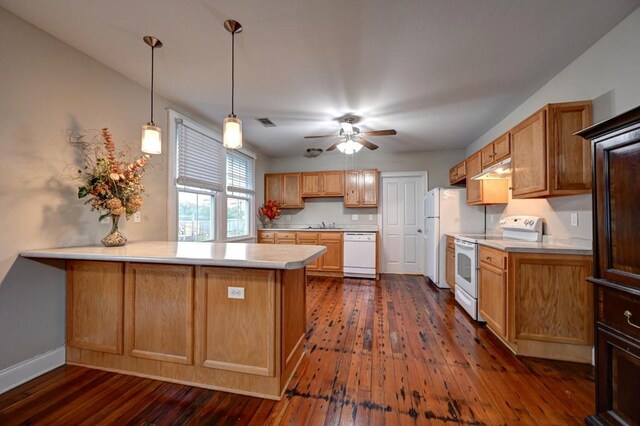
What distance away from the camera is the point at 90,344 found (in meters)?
1.96

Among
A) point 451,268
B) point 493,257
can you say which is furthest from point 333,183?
point 493,257

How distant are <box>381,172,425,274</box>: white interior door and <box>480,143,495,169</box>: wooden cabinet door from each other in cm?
184

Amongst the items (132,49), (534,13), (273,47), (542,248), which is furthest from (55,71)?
(542,248)

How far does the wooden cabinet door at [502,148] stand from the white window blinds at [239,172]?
3.82m

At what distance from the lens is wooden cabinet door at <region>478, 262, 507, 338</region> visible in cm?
227

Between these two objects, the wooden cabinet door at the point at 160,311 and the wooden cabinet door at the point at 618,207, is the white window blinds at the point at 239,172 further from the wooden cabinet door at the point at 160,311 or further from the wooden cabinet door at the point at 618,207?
the wooden cabinet door at the point at 618,207

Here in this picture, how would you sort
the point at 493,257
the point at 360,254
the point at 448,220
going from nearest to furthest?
the point at 493,257, the point at 448,220, the point at 360,254

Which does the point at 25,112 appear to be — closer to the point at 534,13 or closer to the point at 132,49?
the point at 132,49

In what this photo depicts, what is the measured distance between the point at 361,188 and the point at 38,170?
4489mm

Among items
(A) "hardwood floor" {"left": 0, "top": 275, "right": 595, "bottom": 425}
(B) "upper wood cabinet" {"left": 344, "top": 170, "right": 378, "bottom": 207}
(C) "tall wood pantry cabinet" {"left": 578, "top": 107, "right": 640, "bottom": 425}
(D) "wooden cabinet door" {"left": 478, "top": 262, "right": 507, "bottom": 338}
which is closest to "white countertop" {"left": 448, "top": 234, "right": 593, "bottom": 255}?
(D) "wooden cabinet door" {"left": 478, "top": 262, "right": 507, "bottom": 338}

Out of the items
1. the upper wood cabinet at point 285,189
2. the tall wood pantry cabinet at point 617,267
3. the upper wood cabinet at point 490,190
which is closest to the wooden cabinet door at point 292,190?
the upper wood cabinet at point 285,189

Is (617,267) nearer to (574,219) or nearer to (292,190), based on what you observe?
(574,219)

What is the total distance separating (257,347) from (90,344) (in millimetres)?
1406

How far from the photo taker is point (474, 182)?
12.1 feet
